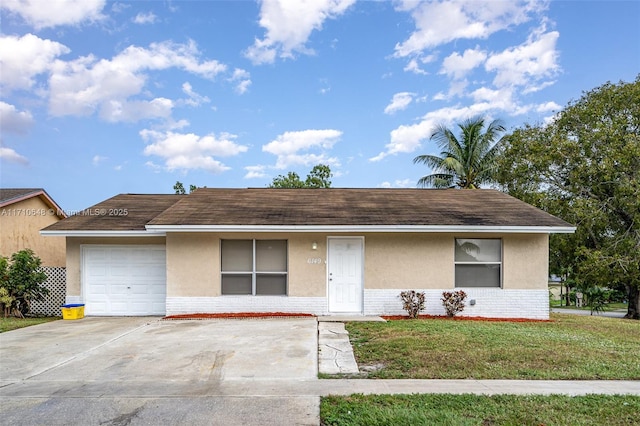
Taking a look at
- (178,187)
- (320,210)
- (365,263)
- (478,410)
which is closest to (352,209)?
(320,210)

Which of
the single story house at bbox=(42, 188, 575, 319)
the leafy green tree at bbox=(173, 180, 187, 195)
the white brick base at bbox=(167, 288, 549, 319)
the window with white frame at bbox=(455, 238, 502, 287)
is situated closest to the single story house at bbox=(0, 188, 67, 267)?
the single story house at bbox=(42, 188, 575, 319)

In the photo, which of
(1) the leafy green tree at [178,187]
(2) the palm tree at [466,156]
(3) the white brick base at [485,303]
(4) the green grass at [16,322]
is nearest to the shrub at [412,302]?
(3) the white brick base at [485,303]

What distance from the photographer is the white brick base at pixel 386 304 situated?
10.3 metres

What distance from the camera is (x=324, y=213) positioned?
1080 cm

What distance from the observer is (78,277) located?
36.3 feet

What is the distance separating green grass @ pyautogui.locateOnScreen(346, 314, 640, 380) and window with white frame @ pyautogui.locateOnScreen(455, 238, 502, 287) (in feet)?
5.16

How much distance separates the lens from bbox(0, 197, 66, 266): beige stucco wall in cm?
1558

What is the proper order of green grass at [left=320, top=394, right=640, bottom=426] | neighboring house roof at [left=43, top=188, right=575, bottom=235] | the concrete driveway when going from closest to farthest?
1. green grass at [left=320, top=394, right=640, bottom=426]
2. the concrete driveway
3. neighboring house roof at [left=43, top=188, right=575, bottom=235]

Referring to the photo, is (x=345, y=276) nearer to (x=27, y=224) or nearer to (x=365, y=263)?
(x=365, y=263)

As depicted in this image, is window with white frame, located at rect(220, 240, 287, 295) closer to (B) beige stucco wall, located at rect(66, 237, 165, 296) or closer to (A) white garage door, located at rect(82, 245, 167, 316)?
(A) white garage door, located at rect(82, 245, 167, 316)

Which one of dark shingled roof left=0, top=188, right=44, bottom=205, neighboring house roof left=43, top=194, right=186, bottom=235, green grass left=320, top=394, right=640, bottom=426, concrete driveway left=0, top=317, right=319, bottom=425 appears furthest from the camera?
dark shingled roof left=0, top=188, right=44, bottom=205

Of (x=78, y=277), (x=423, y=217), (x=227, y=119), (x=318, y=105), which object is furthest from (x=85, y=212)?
(x=318, y=105)

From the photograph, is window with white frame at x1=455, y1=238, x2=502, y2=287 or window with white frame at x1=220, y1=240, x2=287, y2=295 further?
window with white frame at x1=455, y1=238, x2=502, y2=287

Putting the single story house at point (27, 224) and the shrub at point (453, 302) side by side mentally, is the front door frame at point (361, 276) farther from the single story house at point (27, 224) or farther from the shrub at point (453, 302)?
the single story house at point (27, 224)
